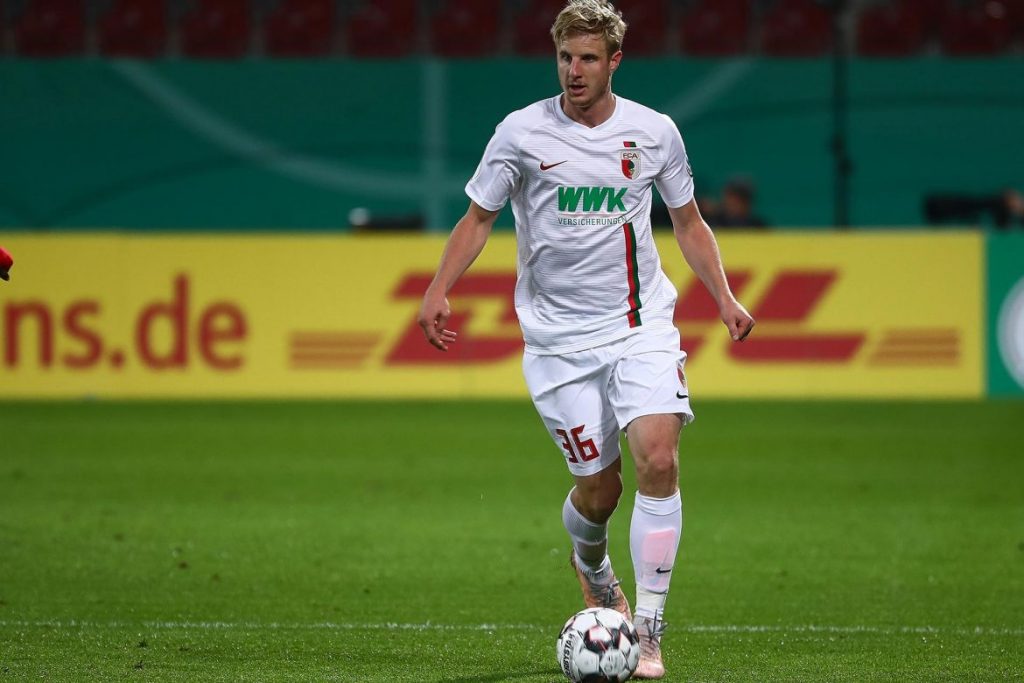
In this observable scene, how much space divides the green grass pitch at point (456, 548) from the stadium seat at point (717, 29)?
8.58 m

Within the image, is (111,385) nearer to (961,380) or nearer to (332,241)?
(332,241)

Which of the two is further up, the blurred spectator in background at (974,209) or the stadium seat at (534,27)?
the stadium seat at (534,27)

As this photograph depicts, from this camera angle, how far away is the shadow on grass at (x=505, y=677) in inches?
213

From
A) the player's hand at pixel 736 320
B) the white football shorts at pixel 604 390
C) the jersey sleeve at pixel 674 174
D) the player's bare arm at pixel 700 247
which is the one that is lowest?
the white football shorts at pixel 604 390

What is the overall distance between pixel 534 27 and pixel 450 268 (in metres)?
16.6

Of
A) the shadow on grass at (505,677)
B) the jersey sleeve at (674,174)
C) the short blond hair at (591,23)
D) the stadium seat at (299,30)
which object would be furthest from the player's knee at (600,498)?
the stadium seat at (299,30)

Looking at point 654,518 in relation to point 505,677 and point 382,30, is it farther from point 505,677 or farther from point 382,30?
point 382,30

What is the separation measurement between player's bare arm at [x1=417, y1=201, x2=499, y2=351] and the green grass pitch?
1.11 m

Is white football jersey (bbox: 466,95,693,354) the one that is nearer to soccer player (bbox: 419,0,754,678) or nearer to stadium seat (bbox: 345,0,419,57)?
soccer player (bbox: 419,0,754,678)

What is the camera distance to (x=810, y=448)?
12180mm

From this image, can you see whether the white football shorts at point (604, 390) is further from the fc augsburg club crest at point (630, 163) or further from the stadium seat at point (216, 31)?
the stadium seat at point (216, 31)

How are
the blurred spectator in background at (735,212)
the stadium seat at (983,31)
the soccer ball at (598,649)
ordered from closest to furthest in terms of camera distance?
1. the soccer ball at (598,649)
2. the blurred spectator in background at (735,212)
3. the stadium seat at (983,31)

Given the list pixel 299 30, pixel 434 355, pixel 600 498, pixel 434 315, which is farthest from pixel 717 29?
pixel 434 315

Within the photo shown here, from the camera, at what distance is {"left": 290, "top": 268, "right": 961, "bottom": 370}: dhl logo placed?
15.1 m
